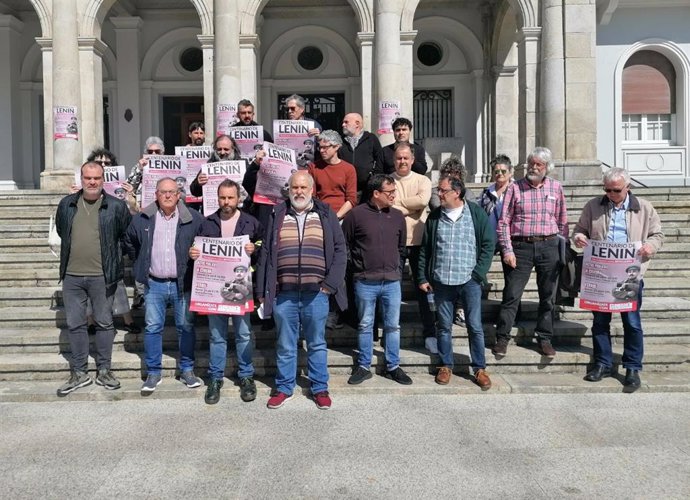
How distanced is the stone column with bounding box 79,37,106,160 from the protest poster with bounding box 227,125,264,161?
799 centimetres

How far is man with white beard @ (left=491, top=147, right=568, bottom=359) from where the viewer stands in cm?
649

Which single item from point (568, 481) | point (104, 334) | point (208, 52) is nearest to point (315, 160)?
point (104, 334)

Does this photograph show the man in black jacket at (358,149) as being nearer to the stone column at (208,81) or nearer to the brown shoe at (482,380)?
the brown shoe at (482,380)

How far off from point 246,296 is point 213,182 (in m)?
1.43

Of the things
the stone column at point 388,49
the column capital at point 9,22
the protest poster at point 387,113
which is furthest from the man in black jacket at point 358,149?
the column capital at point 9,22

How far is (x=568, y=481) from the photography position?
Result: 13.4 ft

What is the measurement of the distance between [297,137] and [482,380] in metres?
3.13

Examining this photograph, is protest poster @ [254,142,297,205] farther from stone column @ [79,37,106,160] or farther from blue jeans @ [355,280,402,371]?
stone column @ [79,37,106,160]

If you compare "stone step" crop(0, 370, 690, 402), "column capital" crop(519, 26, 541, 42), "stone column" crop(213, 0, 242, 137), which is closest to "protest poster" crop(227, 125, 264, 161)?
"stone step" crop(0, 370, 690, 402)

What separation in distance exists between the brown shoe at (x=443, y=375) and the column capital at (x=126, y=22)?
15395 mm

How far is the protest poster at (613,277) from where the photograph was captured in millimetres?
6016

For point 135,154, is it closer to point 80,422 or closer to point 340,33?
point 340,33

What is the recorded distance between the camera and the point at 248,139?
725 centimetres

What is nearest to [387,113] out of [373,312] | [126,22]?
[373,312]
